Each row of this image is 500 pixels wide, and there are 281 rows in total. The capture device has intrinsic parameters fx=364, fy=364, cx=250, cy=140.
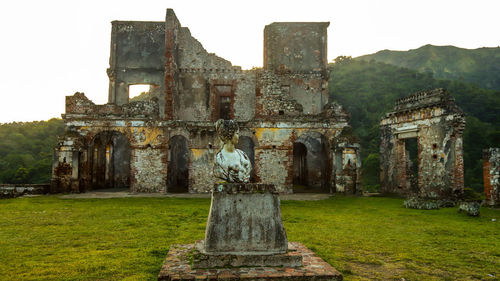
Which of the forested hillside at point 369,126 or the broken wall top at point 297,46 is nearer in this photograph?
the broken wall top at point 297,46

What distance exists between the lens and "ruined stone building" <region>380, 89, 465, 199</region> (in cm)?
1437

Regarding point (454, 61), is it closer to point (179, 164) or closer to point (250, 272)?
point (179, 164)

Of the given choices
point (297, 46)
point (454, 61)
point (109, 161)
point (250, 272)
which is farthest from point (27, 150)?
point (454, 61)

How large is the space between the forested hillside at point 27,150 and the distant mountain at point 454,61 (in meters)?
53.4

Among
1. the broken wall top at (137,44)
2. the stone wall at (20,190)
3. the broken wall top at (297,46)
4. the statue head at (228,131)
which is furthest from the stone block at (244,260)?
the broken wall top at (137,44)

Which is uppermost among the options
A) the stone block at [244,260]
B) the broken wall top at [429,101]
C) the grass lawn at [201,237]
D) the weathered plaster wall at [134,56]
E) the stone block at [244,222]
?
the weathered plaster wall at [134,56]

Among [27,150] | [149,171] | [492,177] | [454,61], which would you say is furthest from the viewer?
[454,61]

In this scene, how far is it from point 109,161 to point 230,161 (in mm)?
18453

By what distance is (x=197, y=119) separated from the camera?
73.4 ft

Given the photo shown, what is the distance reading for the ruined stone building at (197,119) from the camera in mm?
17688

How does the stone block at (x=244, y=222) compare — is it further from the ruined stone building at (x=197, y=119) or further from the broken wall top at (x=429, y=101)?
the ruined stone building at (x=197, y=119)

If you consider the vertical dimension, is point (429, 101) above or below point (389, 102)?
below

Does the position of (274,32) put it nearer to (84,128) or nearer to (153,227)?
(84,128)

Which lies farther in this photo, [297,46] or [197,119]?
[297,46]
